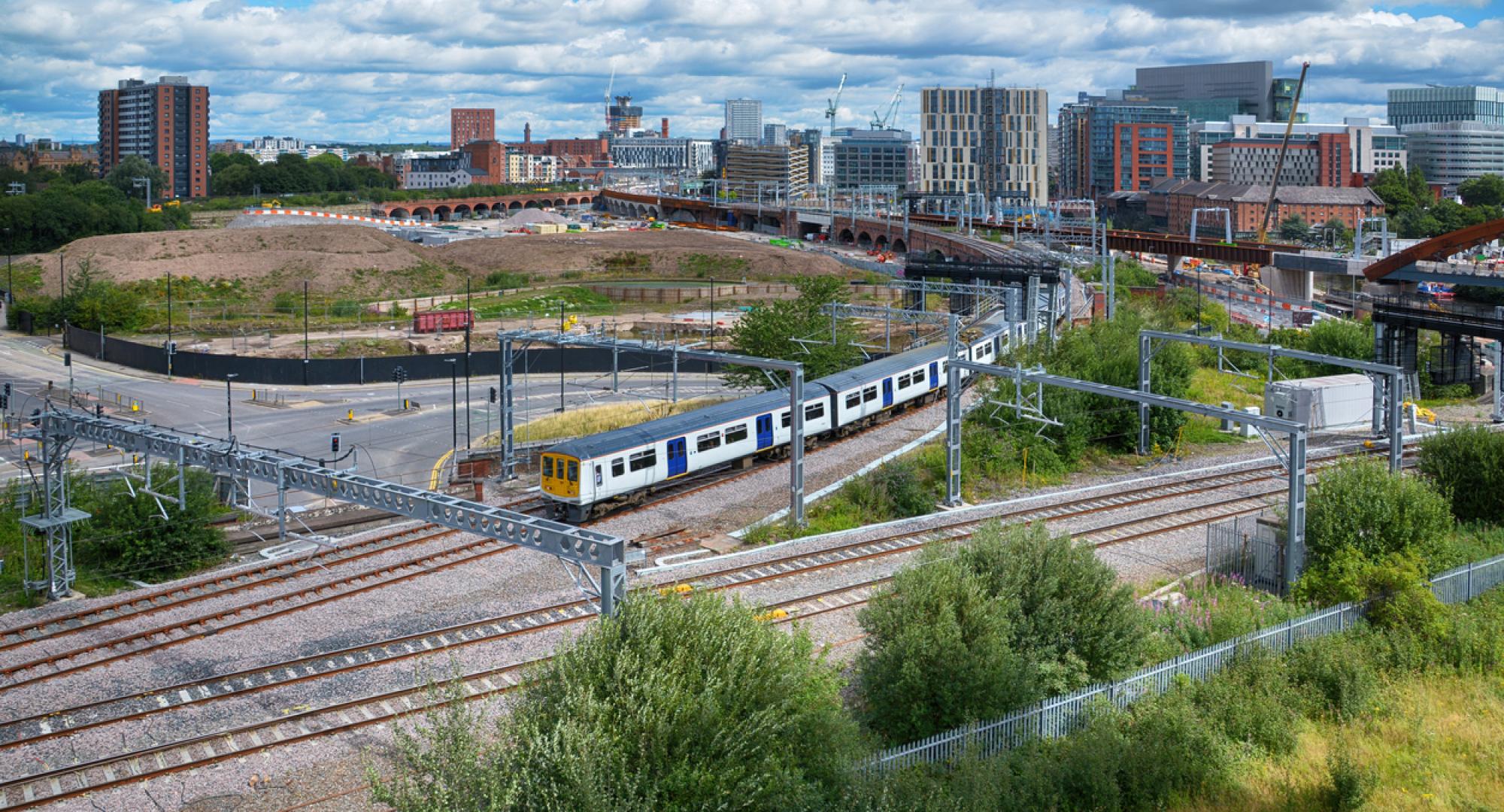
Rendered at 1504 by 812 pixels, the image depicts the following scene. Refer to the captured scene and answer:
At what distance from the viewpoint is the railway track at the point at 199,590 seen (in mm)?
23391

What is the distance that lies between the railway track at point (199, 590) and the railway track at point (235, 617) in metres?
0.97

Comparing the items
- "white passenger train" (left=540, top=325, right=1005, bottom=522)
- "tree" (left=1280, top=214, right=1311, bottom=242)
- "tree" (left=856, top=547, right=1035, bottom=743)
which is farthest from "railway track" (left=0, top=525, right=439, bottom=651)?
"tree" (left=1280, top=214, right=1311, bottom=242)

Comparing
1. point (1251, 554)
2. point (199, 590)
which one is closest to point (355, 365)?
point (199, 590)

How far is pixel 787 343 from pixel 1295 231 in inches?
5048

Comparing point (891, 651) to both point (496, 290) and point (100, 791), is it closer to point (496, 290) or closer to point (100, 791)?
point (100, 791)

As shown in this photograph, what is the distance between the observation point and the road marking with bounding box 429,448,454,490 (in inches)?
1460

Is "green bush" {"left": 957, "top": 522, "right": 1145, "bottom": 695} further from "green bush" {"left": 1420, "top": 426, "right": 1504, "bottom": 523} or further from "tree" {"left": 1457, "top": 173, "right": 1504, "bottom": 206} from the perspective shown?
"tree" {"left": 1457, "top": 173, "right": 1504, "bottom": 206}

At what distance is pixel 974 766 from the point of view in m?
15.3

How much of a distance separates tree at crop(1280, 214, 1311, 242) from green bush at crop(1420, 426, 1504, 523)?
133 m

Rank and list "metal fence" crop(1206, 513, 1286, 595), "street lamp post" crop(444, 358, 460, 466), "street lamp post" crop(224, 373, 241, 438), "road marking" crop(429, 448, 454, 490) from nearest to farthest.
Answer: "metal fence" crop(1206, 513, 1286, 595)
"road marking" crop(429, 448, 454, 490)
"street lamp post" crop(444, 358, 460, 466)
"street lamp post" crop(224, 373, 241, 438)

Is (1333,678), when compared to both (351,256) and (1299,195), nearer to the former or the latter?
(351,256)

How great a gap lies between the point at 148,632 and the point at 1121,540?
66.9 feet

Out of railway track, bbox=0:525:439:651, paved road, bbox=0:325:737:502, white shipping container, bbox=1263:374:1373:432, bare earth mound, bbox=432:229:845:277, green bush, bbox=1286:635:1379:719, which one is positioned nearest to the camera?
green bush, bbox=1286:635:1379:719

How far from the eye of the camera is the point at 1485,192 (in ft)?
576
